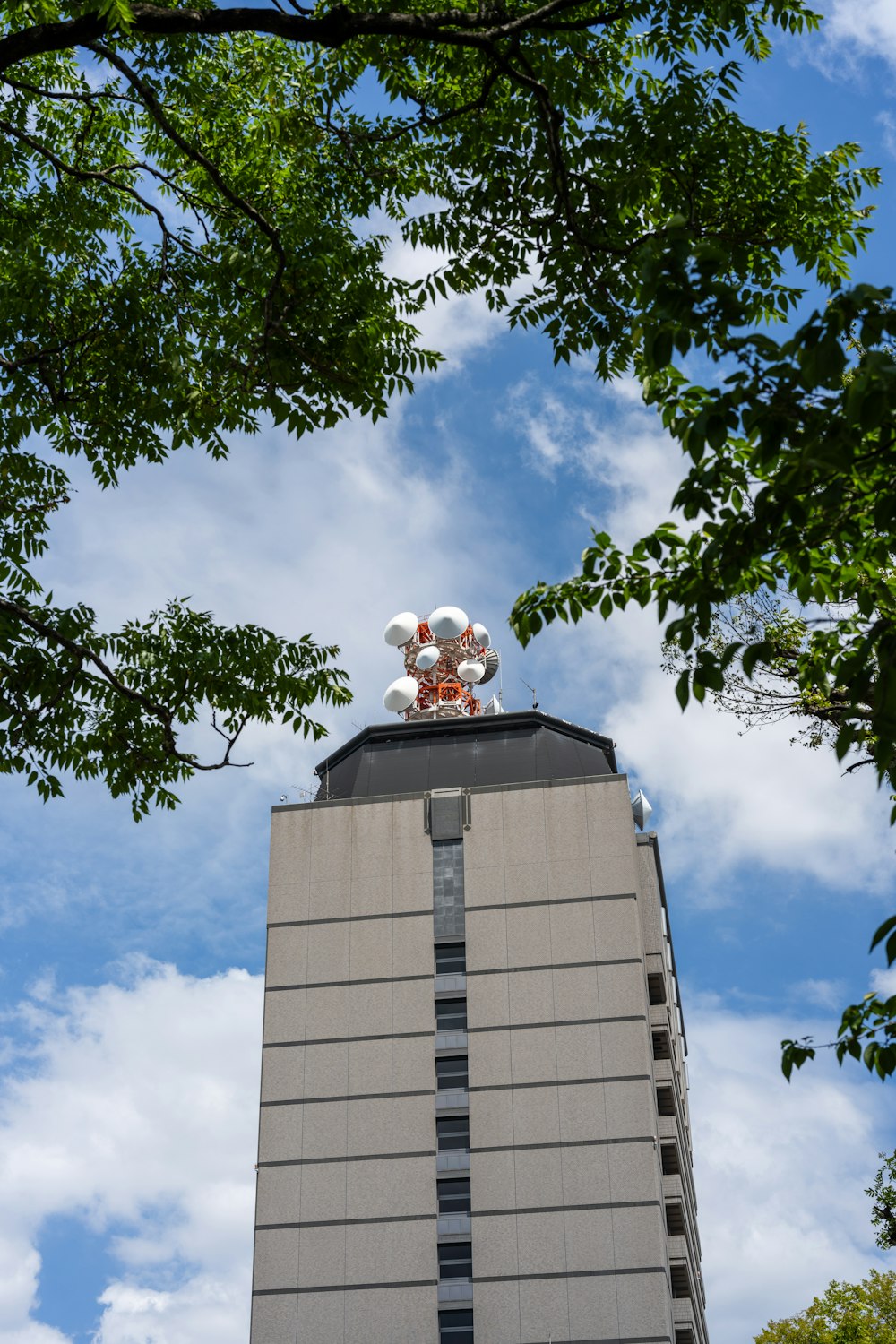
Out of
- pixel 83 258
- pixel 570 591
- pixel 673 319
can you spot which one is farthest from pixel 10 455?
pixel 673 319

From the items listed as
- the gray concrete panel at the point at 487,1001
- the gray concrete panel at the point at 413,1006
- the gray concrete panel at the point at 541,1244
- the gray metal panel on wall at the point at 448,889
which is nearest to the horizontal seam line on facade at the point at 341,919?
the gray metal panel on wall at the point at 448,889

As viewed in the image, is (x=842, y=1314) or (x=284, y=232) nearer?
(x=284, y=232)

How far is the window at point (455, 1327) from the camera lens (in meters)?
35.2

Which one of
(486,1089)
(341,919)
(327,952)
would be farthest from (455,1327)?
(341,919)

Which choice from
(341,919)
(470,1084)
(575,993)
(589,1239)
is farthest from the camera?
(341,919)

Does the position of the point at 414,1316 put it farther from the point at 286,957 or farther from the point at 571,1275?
the point at 286,957

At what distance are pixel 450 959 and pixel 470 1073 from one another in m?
3.51

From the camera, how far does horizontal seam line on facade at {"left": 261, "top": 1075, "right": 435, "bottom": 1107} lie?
38.5 meters

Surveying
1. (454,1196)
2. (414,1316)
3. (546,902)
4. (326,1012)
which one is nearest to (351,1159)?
(454,1196)

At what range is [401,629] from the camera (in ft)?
165

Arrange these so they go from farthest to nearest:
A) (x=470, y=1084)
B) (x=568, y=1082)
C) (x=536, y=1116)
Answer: (x=470, y=1084) < (x=568, y=1082) < (x=536, y=1116)

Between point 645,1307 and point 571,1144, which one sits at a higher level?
point 571,1144

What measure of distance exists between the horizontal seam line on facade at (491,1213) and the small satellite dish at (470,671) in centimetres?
1957

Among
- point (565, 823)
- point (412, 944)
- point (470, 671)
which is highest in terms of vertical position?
point (470, 671)
